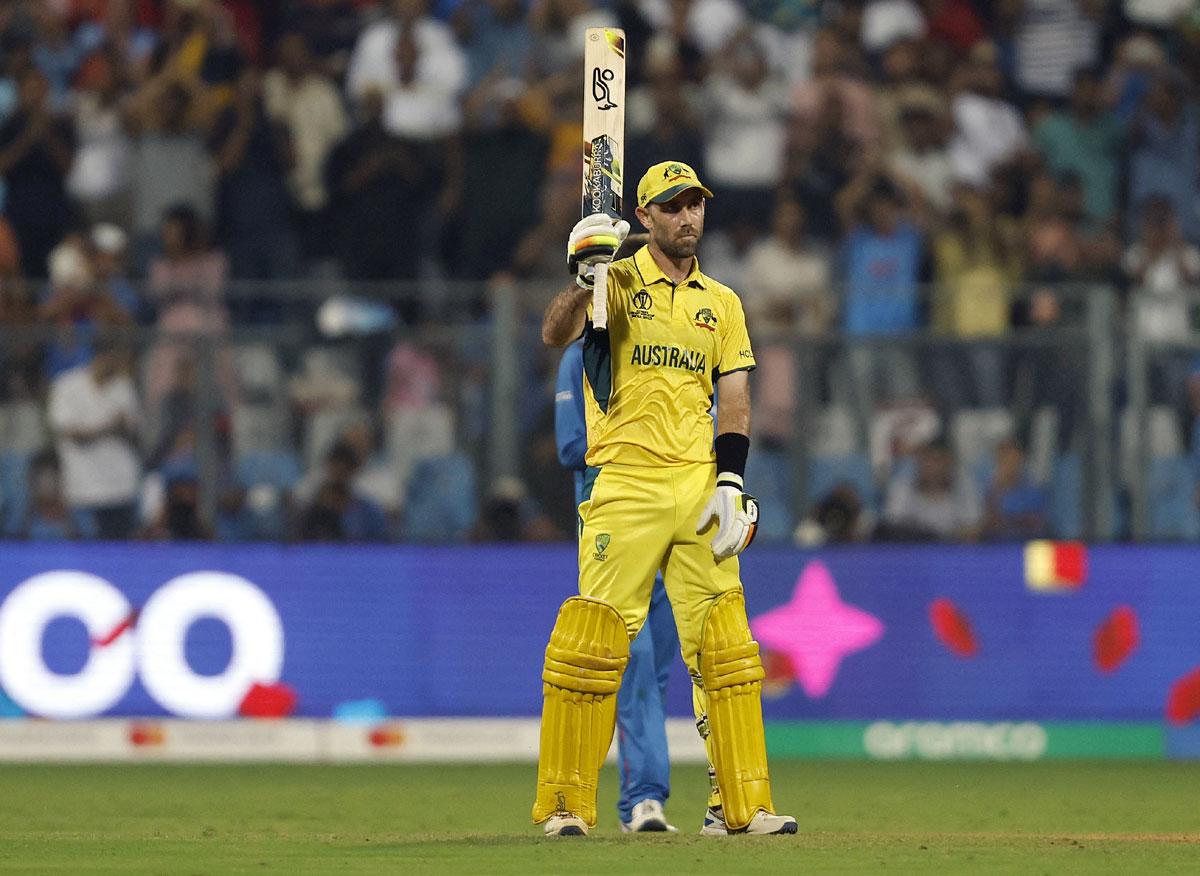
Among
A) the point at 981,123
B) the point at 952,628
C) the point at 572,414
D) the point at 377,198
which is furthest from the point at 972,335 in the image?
the point at 377,198

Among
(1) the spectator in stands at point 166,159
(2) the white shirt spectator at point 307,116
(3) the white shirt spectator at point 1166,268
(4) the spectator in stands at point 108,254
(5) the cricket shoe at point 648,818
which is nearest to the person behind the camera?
(5) the cricket shoe at point 648,818

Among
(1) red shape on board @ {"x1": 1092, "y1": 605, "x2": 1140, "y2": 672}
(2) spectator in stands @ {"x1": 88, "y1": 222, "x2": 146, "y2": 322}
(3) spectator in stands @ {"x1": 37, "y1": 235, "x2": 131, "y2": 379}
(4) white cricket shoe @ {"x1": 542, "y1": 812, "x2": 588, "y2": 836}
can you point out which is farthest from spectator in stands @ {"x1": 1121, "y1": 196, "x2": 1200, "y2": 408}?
(4) white cricket shoe @ {"x1": 542, "y1": 812, "x2": 588, "y2": 836}

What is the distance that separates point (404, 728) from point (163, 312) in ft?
9.94

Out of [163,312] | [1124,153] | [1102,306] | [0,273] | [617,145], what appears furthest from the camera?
[1124,153]

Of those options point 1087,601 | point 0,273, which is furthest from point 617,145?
point 0,273

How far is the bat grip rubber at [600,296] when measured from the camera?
789 centimetres

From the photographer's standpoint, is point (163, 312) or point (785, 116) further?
point (785, 116)

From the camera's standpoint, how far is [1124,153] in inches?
665

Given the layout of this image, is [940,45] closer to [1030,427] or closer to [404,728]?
[1030,427]

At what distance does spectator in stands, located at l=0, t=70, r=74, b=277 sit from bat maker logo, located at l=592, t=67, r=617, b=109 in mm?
8735

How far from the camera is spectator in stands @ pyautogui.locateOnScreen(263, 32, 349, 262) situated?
16594mm

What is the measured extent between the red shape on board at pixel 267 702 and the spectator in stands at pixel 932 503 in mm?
3696

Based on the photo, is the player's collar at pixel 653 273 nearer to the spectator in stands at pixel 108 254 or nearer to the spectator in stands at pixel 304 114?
the spectator in stands at pixel 108 254

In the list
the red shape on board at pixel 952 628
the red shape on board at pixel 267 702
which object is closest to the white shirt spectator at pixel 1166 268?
the red shape on board at pixel 952 628
